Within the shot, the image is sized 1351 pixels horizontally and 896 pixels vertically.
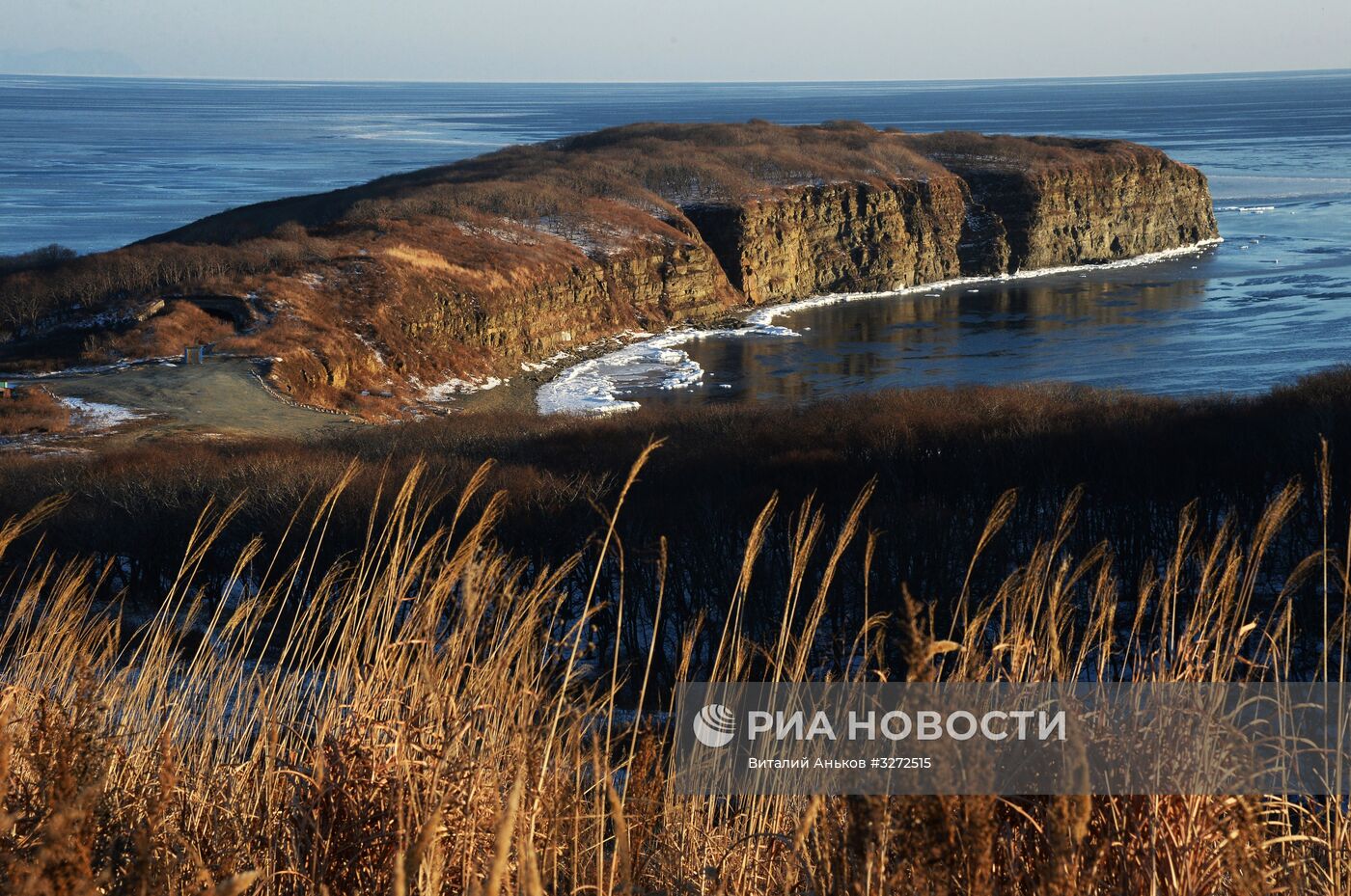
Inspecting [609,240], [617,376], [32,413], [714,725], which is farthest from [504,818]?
[609,240]

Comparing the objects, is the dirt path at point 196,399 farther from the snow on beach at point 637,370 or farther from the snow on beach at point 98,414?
the snow on beach at point 637,370

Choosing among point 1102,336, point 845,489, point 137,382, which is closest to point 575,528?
point 845,489

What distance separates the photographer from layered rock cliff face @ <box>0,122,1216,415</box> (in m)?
48.0

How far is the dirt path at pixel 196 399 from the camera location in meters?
32.9

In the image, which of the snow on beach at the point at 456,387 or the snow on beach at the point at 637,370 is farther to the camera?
the snow on beach at the point at 456,387

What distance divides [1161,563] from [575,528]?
9451 mm

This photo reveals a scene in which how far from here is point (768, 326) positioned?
61.5 m

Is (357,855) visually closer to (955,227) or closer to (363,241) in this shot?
(363,241)

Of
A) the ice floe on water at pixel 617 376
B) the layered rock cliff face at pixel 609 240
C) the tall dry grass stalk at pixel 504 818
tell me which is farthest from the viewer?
the layered rock cliff face at pixel 609 240

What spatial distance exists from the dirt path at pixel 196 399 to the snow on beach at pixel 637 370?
26.9 feet

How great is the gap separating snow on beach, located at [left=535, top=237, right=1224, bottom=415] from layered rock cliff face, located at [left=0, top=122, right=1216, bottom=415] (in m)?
2.30

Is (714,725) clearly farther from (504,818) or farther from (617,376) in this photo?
(617,376)

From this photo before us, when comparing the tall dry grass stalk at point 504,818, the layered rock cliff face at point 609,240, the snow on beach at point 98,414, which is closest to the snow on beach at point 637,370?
the layered rock cliff face at point 609,240

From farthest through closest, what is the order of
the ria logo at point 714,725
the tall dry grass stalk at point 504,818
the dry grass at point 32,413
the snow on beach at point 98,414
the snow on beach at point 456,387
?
the snow on beach at point 456,387 < the snow on beach at point 98,414 < the dry grass at point 32,413 < the ria logo at point 714,725 < the tall dry grass stalk at point 504,818
